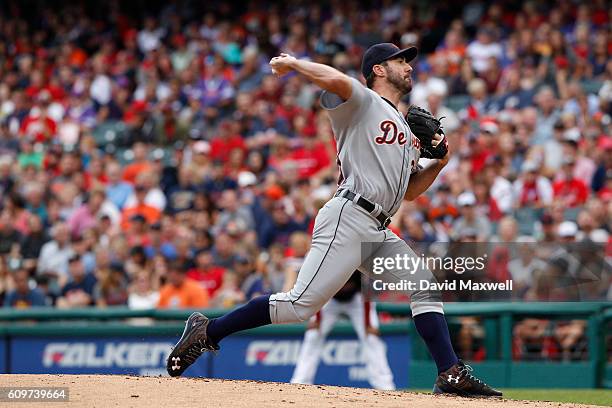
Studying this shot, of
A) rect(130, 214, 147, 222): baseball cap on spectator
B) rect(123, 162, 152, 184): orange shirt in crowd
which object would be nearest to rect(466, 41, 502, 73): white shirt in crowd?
rect(123, 162, 152, 184): orange shirt in crowd

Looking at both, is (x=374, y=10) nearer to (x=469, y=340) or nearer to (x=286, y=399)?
(x=469, y=340)

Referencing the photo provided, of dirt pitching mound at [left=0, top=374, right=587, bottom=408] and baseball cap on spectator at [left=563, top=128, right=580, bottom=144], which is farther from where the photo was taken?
baseball cap on spectator at [left=563, top=128, right=580, bottom=144]

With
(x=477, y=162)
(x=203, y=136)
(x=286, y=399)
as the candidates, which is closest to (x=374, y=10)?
(x=203, y=136)

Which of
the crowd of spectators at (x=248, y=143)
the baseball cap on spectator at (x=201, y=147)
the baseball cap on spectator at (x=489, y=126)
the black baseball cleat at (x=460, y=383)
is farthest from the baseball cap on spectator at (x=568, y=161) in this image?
the black baseball cleat at (x=460, y=383)

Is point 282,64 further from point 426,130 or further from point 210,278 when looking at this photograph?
point 210,278

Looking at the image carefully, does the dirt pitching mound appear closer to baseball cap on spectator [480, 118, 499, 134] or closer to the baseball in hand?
the baseball in hand

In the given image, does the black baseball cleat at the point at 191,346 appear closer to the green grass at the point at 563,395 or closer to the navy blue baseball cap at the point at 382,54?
the navy blue baseball cap at the point at 382,54
